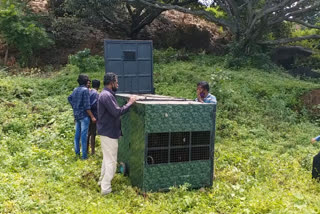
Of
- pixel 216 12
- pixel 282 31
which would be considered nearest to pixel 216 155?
pixel 216 12

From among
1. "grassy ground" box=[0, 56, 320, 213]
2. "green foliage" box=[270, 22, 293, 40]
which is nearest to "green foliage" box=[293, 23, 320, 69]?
"green foliage" box=[270, 22, 293, 40]

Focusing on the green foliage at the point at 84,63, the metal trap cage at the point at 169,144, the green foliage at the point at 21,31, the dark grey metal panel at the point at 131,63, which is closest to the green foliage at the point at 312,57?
the green foliage at the point at 84,63

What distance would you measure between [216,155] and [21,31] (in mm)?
10677

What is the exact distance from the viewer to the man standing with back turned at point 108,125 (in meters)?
5.25

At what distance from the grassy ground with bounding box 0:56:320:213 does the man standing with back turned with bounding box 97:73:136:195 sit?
1.03 feet

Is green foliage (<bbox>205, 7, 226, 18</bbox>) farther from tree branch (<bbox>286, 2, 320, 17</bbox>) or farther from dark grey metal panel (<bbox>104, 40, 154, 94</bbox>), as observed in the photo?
dark grey metal panel (<bbox>104, 40, 154, 94</bbox>)

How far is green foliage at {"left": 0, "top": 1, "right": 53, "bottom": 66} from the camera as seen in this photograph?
45.5 feet

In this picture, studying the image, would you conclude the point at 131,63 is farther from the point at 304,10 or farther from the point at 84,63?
the point at 304,10

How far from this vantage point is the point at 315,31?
67.9 feet

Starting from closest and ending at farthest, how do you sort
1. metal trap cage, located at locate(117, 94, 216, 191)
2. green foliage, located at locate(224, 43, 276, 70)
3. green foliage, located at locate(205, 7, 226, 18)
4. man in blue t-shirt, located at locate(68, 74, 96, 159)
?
metal trap cage, located at locate(117, 94, 216, 191) → man in blue t-shirt, located at locate(68, 74, 96, 159) → green foliage, located at locate(224, 43, 276, 70) → green foliage, located at locate(205, 7, 226, 18)

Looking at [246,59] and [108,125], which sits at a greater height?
[246,59]

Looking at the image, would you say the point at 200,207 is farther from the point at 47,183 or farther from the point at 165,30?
the point at 165,30

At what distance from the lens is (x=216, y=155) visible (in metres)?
7.39

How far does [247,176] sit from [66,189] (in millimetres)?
3245
